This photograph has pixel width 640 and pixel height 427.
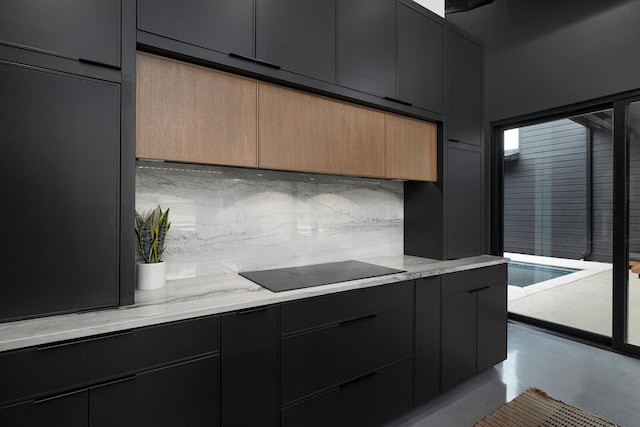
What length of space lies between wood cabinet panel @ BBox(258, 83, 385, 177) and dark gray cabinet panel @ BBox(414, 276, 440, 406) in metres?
0.84

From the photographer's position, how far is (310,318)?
1.56 meters

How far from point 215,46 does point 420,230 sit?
2021 millimetres

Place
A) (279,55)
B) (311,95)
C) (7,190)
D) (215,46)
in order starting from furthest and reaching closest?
(311,95), (279,55), (215,46), (7,190)

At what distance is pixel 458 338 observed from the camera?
2260 millimetres

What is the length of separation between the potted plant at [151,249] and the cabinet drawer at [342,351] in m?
0.72

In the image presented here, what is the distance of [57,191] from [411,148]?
2084 millimetres

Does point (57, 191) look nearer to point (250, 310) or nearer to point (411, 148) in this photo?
point (250, 310)

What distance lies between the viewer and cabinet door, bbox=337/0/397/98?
1982 mm

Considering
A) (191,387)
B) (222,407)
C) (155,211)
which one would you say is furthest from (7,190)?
(222,407)

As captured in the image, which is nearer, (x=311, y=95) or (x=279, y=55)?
(x=279, y=55)

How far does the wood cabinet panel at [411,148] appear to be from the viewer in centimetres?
228

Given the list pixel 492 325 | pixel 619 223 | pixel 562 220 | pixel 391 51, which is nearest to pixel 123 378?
pixel 391 51

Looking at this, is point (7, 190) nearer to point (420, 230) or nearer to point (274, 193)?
point (274, 193)

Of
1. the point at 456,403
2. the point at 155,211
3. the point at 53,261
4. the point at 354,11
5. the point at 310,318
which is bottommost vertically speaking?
the point at 456,403
